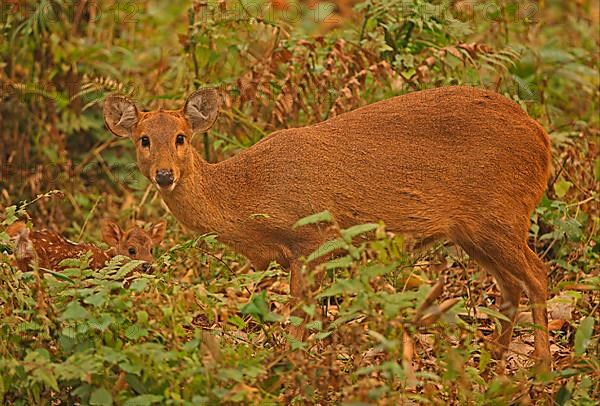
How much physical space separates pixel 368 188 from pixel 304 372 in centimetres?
172

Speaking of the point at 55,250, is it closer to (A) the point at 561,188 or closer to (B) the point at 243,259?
(B) the point at 243,259

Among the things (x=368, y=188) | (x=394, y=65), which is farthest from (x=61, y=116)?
(x=368, y=188)

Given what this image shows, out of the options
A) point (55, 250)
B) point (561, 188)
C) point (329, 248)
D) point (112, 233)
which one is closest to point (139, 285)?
point (329, 248)

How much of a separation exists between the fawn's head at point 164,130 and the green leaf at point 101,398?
65.9 inches

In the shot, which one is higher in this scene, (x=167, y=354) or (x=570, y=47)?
(x=167, y=354)

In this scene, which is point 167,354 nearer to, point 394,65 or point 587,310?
point 587,310

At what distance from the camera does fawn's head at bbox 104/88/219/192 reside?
6.17 meters

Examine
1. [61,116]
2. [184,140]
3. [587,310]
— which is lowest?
[587,310]

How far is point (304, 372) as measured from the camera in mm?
4879

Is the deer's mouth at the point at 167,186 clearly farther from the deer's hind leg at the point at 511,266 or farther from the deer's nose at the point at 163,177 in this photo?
the deer's hind leg at the point at 511,266

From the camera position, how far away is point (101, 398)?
4.66m

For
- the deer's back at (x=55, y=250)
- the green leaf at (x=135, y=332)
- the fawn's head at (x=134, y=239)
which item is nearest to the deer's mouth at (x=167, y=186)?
the deer's back at (x=55, y=250)

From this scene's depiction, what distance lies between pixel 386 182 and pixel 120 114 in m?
1.50

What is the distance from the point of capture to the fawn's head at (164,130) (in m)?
6.17
